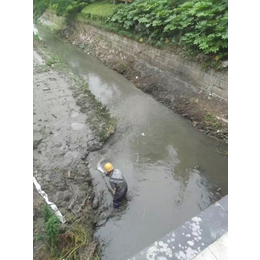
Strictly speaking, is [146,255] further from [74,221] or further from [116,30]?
[116,30]

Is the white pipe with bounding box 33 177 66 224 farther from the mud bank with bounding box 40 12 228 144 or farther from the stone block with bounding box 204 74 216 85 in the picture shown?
the stone block with bounding box 204 74 216 85

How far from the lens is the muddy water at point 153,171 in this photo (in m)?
4.42

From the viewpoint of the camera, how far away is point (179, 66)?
8.32 meters

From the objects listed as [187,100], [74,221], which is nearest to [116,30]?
[187,100]

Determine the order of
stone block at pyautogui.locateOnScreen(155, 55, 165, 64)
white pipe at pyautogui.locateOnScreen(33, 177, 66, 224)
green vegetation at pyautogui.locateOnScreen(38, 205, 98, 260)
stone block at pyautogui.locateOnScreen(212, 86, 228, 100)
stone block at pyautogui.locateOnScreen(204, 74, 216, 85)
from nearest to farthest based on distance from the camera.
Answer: green vegetation at pyautogui.locateOnScreen(38, 205, 98, 260) → white pipe at pyautogui.locateOnScreen(33, 177, 66, 224) → stone block at pyautogui.locateOnScreen(212, 86, 228, 100) → stone block at pyautogui.locateOnScreen(204, 74, 216, 85) → stone block at pyautogui.locateOnScreen(155, 55, 165, 64)

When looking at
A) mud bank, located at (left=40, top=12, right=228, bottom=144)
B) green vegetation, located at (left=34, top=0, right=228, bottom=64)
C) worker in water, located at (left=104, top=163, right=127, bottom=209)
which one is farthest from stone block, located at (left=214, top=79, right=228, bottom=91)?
worker in water, located at (left=104, top=163, right=127, bottom=209)

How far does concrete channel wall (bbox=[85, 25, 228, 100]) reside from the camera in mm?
7040

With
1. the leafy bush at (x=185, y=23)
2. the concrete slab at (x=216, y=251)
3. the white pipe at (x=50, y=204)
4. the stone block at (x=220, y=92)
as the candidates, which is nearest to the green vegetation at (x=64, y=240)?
the white pipe at (x=50, y=204)

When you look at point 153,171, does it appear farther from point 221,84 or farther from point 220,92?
point 221,84

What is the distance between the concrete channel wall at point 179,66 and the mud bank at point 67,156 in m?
3.42

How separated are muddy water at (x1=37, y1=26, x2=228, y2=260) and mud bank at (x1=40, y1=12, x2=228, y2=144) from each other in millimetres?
320

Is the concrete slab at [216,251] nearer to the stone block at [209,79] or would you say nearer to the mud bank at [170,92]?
the mud bank at [170,92]

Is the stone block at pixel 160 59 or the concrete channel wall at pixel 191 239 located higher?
the stone block at pixel 160 59

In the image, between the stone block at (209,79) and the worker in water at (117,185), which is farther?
the stone block at (209,79)
